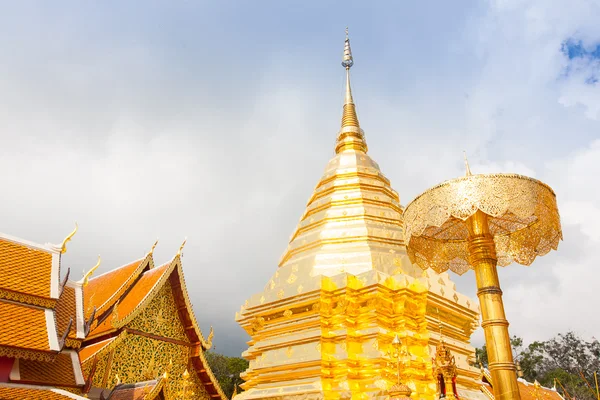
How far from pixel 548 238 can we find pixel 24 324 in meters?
5.95

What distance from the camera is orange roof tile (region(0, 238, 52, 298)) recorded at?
6480 mm

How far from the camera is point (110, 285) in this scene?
10492 mm

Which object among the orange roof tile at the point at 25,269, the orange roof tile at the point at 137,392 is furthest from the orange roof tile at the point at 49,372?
the orange roof tile at the point at 137,392

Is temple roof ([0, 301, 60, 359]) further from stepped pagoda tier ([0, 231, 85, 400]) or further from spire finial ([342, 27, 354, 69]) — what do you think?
spire finial ([342, 27, 354, 69])

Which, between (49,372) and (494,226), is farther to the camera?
(49,372)

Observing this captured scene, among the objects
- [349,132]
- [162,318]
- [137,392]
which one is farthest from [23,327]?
[349,132]

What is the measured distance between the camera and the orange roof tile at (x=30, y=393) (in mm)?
5430

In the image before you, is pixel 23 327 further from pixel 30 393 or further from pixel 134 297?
pixel 134 297

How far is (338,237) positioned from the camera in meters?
7.44

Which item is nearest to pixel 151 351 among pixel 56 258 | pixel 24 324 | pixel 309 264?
pixel 56 258

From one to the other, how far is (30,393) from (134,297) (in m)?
3.93

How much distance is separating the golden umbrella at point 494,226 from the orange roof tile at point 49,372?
4781mm

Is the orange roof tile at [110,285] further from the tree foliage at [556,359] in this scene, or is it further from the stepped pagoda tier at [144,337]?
the tree foliage at [556,359]

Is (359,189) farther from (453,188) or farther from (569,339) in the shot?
(569,339)
